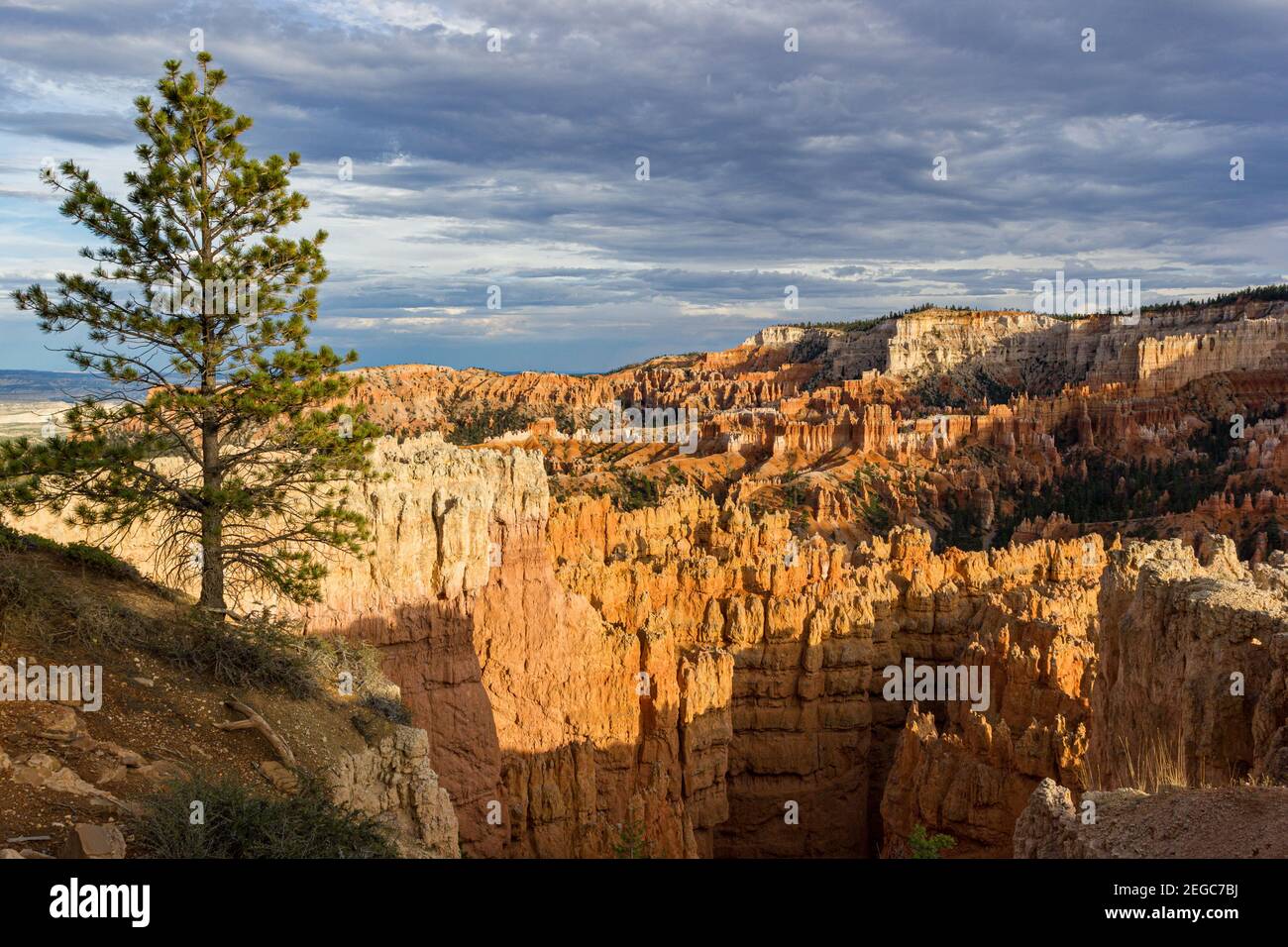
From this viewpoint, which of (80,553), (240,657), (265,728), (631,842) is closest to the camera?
(265,728)

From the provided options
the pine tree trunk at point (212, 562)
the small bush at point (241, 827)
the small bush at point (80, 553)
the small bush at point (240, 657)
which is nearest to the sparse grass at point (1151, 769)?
the small bush at point (241, 827)

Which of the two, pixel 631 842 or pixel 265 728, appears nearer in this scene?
pixel 265 728

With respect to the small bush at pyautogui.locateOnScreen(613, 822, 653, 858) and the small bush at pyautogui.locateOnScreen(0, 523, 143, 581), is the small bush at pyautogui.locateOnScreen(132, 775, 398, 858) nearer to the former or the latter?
the small bush at pyautogui.locateOnScreen(0, 523, 143, 581)

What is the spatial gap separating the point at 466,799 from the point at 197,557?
26.4ft

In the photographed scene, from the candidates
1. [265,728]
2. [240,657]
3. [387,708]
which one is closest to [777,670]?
[387,708]

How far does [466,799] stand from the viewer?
19.3 metres

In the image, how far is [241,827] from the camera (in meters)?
6.84

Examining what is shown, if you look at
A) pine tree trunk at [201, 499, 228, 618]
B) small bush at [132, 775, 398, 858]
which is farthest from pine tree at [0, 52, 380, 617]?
small bush at [132, 775, 398, 858]

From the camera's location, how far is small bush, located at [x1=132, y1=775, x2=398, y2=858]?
6488mm

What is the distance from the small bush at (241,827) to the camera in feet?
21.3

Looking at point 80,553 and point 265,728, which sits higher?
point 80,553

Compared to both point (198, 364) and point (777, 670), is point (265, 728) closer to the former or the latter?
point (198, 364)

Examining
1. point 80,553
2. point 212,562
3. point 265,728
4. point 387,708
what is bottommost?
point 387,708
